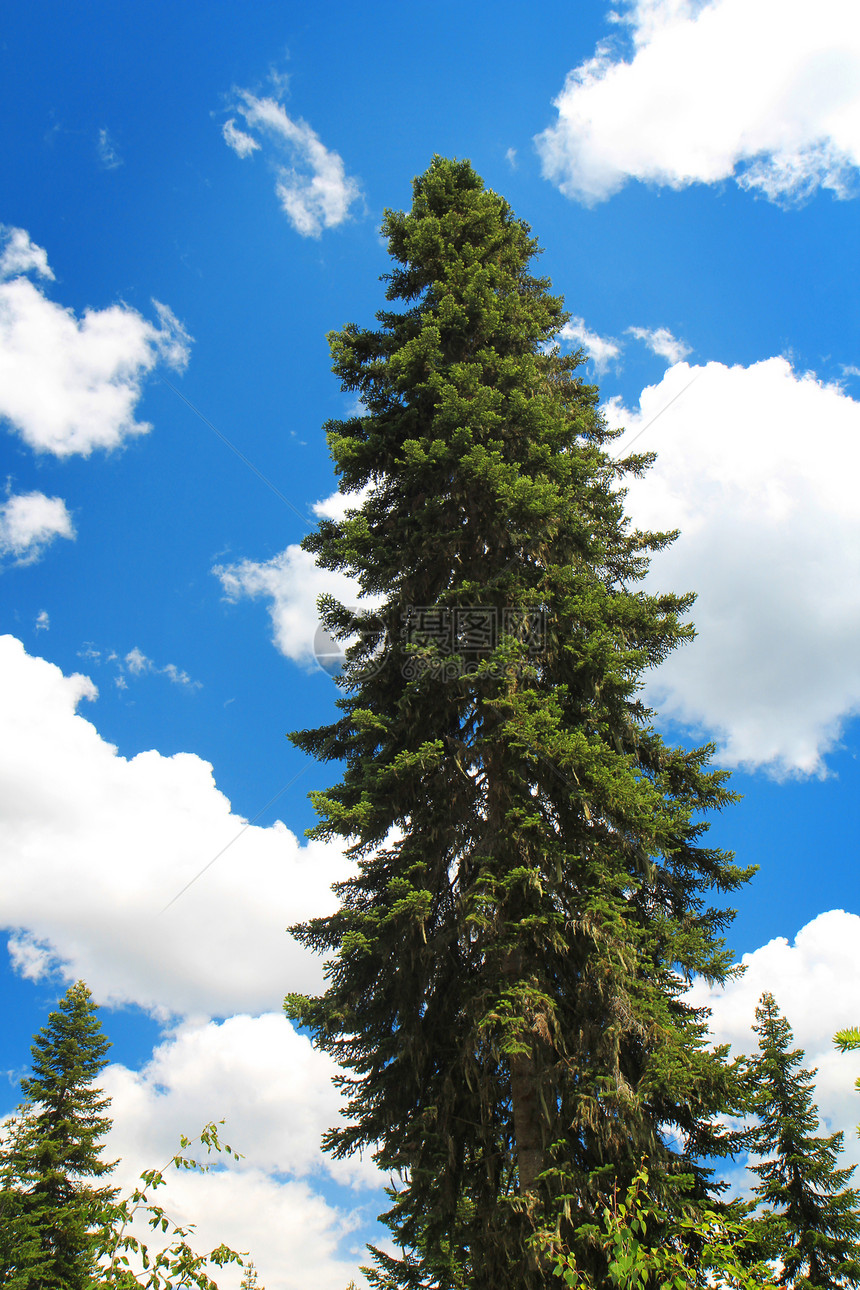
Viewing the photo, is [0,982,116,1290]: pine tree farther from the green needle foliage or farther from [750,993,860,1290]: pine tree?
the green needle foliage

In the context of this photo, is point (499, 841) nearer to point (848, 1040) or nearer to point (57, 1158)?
point (848, 1040)

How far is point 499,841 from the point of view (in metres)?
9.27

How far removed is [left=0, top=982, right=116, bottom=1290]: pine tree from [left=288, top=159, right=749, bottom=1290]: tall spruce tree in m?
15.0

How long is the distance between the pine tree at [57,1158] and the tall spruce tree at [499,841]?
15.0 meters

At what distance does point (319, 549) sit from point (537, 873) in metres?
7.19

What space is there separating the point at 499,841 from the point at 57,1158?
786 inches

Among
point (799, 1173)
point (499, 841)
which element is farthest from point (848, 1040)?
point (799, 1173)

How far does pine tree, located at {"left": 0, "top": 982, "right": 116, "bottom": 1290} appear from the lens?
18.7 metres

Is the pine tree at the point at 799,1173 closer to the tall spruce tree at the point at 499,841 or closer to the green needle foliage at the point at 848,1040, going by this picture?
the tall spruce tree at the point at 499,841

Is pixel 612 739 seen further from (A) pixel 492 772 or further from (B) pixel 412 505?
(B) pixel 412 505

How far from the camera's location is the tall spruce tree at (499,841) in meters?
7.52

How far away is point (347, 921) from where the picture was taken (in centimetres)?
907

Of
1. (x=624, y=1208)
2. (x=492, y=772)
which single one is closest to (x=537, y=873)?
(x=492, y=772)

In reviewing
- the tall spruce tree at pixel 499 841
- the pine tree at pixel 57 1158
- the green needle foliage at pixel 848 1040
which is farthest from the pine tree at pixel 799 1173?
the pine tree at pixel 57 1158
